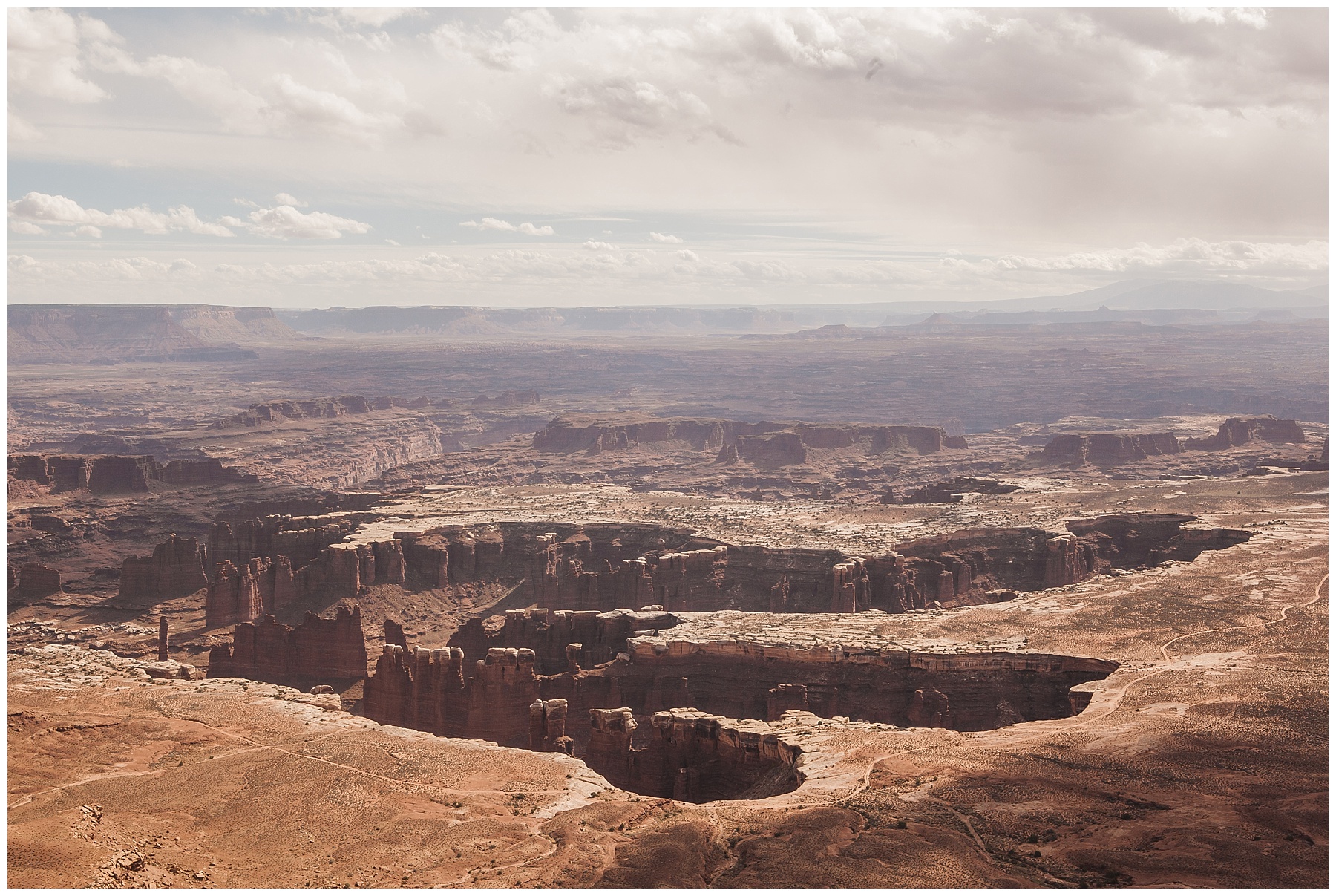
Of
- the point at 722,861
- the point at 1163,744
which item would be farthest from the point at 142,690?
the point at 1163,744

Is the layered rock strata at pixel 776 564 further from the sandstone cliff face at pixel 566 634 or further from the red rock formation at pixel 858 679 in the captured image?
the red rock formation at pixel 858 679

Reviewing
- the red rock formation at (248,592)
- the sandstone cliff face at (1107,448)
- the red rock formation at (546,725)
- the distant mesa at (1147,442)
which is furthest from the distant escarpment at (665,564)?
the distant mesa at (1147,442)

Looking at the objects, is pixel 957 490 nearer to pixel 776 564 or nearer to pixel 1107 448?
pixel 1107 448

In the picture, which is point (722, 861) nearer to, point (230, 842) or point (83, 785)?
point (230, 842)

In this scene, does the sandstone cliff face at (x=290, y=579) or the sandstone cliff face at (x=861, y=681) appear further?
the sandstone cliff face at (x=290, y=579)

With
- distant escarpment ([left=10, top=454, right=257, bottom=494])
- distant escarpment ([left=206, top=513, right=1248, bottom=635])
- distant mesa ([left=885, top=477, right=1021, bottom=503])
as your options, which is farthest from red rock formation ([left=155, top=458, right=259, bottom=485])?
distant mesa ([left=885, top=477, right=1021, bottom=503])
